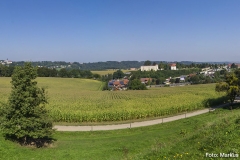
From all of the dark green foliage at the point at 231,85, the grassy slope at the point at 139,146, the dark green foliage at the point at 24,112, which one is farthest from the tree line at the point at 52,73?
the dark green foliage at the point at 24,112

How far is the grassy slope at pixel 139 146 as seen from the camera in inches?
342

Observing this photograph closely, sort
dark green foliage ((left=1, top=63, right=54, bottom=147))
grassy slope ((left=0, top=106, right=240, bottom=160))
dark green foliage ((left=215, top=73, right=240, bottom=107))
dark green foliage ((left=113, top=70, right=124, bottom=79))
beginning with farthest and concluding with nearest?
1. dark green foliage ((left=113, top=70, right=124, bottom=79))
2. dark green foliage ((left=215, top=73, right=240, bottom=107))
3. dark green foliage ((left=1, top=63, right=54, bottom=147))
4. grassy slope ((left=0, top=106, right=240, bottom=160))

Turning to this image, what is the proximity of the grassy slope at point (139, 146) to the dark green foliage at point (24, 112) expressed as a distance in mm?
1452

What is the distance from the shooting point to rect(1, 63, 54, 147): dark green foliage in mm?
17562

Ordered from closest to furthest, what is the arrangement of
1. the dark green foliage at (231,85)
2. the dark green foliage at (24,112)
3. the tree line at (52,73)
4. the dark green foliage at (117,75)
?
the dark green foliage at (24,112) → the dark green foliage at (231,85) → the tree line at (52,73) → the dark green foliage at (117,75)

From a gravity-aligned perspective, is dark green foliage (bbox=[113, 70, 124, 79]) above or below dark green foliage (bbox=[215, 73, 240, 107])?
below

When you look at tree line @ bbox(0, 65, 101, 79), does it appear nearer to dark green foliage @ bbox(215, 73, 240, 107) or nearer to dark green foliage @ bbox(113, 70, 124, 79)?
dark green foliage @ bbox(113, 70, 124, 79)

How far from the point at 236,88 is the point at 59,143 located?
32117 mm

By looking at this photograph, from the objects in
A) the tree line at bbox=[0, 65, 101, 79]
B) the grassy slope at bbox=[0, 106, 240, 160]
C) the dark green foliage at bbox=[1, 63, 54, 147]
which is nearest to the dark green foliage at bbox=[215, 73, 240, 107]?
the grassy slope at bbox=[0, 106, 240, 160]

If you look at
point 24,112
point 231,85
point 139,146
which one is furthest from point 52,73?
point 139,146

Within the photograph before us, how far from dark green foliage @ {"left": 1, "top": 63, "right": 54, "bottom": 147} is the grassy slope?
1.45 metres

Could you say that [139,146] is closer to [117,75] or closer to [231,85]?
[231,85]

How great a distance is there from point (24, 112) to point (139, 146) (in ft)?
33.5

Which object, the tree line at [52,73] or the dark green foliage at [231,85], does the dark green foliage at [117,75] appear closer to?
the tree line at [52,73]
